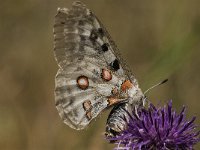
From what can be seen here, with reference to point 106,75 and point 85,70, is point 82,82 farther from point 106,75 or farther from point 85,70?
point 106,75

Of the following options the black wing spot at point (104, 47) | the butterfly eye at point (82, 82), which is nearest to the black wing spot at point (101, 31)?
the black wing spot at point (104, 47)

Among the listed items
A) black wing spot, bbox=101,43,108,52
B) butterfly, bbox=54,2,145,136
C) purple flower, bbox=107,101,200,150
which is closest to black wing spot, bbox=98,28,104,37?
butterfly, bbox=54,2,145,136

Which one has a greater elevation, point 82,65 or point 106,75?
point 82,65

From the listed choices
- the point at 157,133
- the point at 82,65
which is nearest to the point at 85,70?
the point at 82,65

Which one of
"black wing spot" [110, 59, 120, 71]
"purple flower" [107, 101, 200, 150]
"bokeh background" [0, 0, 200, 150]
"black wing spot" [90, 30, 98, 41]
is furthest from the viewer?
"bokeh background" [0, 0, 200, 150]

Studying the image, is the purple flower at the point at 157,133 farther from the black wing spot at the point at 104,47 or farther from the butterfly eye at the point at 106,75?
the black wing spot at the point at 104,47

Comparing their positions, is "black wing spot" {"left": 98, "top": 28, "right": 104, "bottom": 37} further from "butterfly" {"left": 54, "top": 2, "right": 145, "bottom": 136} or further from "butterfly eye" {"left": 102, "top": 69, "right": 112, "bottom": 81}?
"butterfly eye" {"left": 102, "top": 69, "right": 112, "bottom": 81}

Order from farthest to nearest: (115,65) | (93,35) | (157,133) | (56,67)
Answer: (56,67)
(93,35)
(115,65)
(157,133)
